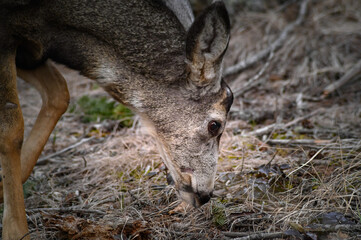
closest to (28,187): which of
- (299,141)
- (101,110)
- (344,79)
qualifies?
(101,110)

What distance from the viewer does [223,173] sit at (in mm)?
3893

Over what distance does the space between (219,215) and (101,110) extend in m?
3.58

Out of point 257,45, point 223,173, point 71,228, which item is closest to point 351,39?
point 257,45

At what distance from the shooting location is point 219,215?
10.00 feet

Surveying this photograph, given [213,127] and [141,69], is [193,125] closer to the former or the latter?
[213,127]

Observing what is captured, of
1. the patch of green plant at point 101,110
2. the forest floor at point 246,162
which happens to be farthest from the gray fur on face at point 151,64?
the patch of green plant at point 101,110

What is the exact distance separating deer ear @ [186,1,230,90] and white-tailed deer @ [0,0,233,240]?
0.5 inches

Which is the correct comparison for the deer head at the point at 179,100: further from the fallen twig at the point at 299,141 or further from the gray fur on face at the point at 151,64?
the fallen twig at the point at 299,141

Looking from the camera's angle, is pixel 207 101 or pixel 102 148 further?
pixel 102 148

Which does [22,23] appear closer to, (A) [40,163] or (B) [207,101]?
(B) [207,101]

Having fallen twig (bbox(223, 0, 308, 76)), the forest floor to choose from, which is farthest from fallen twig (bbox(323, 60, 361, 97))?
fallen twig (bbox(223, 0, 308, 76))

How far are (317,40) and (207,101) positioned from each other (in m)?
5.31

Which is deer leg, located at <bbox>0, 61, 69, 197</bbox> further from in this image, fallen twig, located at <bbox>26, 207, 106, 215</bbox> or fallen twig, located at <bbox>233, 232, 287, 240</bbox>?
fallen twig, located at <bbox>233, 232, 287, 240</bbox>

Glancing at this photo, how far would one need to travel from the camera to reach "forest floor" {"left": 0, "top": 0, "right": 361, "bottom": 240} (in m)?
2.97
